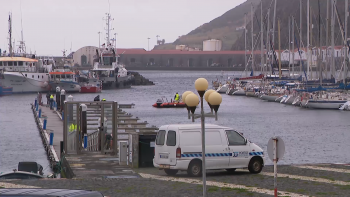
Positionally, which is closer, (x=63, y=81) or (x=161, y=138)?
(x=161, y=138)

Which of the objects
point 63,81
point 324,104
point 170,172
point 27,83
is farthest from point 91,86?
point 170,172

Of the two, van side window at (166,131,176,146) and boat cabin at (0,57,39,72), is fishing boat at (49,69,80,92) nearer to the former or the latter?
boat cabin at (0,57,39,72)

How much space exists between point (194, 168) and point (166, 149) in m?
0.95

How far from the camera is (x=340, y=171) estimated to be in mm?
18656

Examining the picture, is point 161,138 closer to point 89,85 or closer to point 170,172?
point 170,172

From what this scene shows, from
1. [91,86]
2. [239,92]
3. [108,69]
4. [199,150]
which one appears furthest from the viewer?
[108,69]

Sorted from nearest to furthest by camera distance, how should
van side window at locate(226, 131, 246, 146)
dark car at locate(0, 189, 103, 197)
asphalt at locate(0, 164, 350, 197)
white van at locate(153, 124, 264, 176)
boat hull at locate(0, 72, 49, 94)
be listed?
dark car at locate(0, 189, 103, 197)
asphalt at locate(0, 164, 350, 197)
white van at locate(153, 124, 264, 176)
van side window at locate(226, 131, 246, 146)
boat hull at locate(0, 72, 49, 94)

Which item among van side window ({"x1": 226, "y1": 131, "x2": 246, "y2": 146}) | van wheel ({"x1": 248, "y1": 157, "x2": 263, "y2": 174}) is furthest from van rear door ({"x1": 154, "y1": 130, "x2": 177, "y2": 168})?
van wheel ({"x1": 248, "y1": 157, "x2": 263, "y2": 174})

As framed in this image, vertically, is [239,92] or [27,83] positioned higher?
[27,83]

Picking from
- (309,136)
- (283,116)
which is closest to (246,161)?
(309,136)

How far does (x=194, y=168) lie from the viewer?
18.0 meters

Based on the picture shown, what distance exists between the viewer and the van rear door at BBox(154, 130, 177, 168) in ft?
58.8

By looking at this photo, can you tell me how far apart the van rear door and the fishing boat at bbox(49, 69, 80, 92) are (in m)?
85.0

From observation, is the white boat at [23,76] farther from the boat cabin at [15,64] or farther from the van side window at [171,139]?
the van side window at [171,139]
